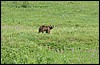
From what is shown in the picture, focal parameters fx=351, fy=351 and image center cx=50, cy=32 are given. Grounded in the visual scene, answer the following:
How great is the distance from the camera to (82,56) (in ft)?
37.3

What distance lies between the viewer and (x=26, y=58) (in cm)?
983

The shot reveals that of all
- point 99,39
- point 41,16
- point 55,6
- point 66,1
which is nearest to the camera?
point 99,39

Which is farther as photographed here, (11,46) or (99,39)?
(99,39)

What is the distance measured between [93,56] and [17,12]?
57.2 ft

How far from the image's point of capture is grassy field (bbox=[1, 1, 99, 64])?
10.2 meters

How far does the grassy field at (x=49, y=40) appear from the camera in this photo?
1020cm

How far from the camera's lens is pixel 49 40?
14148 mm

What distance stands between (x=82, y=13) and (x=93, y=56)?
687 inches

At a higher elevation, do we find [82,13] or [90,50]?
[90,50]

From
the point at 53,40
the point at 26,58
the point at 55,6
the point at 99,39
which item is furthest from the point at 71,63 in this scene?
the point at 55,6

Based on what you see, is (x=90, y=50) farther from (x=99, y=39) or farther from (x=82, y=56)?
(x=99, y=39)

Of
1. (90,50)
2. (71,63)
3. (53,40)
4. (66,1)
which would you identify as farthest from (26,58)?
(66,1)

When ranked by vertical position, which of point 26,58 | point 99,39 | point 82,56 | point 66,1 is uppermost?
point 26,58

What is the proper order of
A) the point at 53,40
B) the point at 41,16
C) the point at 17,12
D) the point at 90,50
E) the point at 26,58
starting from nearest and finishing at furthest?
the point at 26,58 < the point at 90,50 < the point at 53,40 < the point at 41,16 < the point at 17,12
